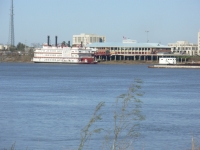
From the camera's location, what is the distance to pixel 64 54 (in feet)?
338

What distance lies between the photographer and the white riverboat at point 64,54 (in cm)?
10275

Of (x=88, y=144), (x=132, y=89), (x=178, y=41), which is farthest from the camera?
(x=178, y=41)

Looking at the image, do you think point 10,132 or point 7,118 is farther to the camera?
point 7,118

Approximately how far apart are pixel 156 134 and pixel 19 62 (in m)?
108

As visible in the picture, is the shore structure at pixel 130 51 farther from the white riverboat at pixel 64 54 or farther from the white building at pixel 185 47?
the white building at pixel 185 47

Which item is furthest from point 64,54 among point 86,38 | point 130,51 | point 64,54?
point 86,38

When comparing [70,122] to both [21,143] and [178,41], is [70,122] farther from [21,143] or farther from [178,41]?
[178,41]

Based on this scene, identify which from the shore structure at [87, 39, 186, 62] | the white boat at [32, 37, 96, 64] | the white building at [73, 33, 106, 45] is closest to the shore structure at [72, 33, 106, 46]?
the white building at [73, 33, 106, 45]

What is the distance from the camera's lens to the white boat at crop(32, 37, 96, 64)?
10275cm

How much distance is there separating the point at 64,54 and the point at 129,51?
14.8m

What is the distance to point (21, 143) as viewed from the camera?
14.4 m

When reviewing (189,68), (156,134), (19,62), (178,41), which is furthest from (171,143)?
(178,41)

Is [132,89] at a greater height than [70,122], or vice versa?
[132,89]

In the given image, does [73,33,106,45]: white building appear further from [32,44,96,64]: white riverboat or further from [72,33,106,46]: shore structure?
[32,44,96,64]: white riverboat
